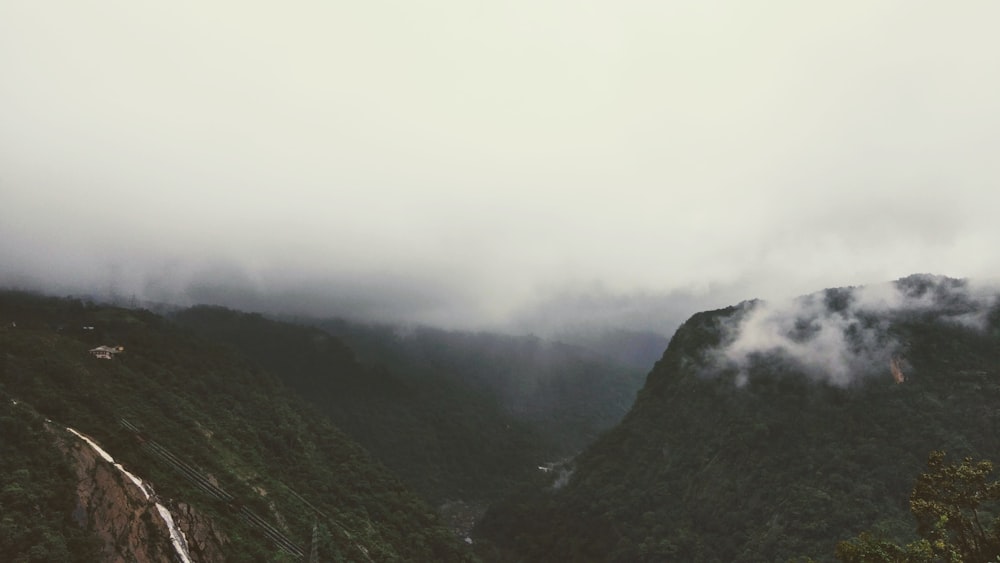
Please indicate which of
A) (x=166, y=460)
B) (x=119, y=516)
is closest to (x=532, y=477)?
(x=166, y=460)

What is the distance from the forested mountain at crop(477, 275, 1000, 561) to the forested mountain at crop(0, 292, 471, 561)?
47.3 m

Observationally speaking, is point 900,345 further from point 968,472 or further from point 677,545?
point 968,472

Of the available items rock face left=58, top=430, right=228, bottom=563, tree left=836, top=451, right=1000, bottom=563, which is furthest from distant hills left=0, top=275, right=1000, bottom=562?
tree left=836, top=451, right=1000, bottom=563

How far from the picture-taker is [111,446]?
55.2m

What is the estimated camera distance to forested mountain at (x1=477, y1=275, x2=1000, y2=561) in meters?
100

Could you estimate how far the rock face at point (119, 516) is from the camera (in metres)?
44.8

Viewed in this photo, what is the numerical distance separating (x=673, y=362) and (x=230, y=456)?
12741 centimetres

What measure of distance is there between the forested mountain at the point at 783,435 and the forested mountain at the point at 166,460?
4729 centimetres

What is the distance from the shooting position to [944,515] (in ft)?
88.0

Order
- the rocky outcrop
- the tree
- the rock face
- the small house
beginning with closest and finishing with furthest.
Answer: the tree, the rock face, the rocky outcrop, the small house

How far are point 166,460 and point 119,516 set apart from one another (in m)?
15.9

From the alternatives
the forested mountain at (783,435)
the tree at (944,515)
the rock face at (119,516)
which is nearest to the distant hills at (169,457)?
the rock face at (119,516)

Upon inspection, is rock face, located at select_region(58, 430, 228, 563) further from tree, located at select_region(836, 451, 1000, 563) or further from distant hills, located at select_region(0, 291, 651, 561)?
tree, located at select_region(836, 451, 1000, 563)

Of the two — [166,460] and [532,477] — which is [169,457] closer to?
[166,460]
